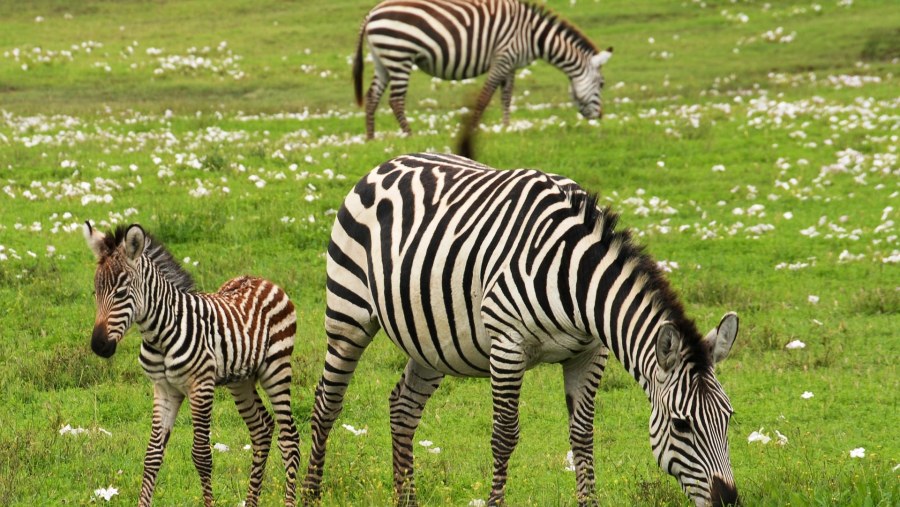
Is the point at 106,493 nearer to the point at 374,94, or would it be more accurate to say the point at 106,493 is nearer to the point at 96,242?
the point at 96,242

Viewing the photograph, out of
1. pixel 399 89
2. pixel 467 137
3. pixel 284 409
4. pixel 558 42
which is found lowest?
pixel 284 409

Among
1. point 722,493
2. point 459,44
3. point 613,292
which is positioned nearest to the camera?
point 722,493

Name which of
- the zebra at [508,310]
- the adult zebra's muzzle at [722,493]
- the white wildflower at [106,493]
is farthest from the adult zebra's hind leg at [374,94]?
the adult zebra's muzzle at [722,493]

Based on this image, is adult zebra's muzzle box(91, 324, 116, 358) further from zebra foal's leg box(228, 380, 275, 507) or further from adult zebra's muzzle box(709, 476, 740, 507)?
adult zebra's muzzle box(709, 476, 740, 507)

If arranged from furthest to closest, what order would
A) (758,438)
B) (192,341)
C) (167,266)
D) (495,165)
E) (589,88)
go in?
(589,88)
(495,165)
(758,438)
(167,266)
(192,341)

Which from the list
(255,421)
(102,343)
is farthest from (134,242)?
(255,421)

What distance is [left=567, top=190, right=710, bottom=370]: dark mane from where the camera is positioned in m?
6.45

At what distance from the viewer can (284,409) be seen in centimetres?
896

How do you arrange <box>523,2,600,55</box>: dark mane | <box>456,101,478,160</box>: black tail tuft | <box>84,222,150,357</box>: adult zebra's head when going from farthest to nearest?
<box>523,2,600,55</box>: dark mane < <box>456,101,478,160</box>: black tail tuft < <box>84,222,150,357</box>: adult zebra's head

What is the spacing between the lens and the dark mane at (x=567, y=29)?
23.5 meters

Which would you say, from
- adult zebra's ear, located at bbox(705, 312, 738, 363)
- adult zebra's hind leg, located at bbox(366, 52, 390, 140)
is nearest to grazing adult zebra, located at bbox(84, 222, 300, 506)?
adult zebra's ear, located at bbox(705, 312, 738, 363)

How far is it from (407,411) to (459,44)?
1444 cm

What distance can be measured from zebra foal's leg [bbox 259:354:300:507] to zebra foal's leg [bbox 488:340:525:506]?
1815 millimetres

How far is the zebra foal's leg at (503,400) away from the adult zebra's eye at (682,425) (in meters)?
1.26
